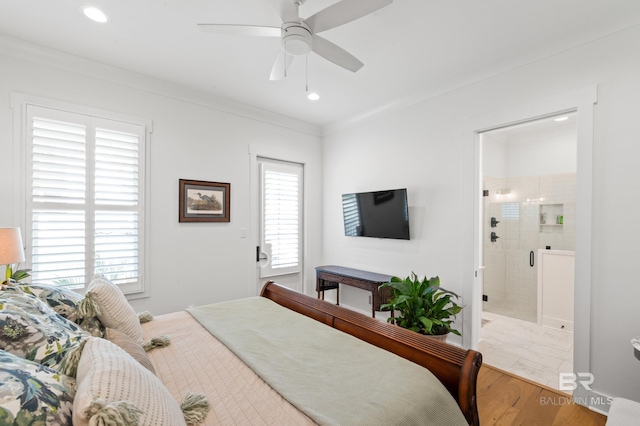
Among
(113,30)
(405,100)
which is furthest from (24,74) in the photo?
(405,100)

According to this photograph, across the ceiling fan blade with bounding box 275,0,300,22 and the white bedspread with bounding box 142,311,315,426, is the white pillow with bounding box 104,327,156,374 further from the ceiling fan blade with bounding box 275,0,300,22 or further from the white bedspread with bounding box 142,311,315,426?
the ceiling fan blade with bounding box 275,0,300,22

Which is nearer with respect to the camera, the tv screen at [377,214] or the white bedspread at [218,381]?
the white bedspread at [218,381]

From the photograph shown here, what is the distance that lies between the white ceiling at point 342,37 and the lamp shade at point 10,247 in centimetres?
158

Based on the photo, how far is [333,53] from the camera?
2016 mm

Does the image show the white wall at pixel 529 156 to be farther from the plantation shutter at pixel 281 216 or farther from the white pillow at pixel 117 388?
the white pillow at pixel 117 388

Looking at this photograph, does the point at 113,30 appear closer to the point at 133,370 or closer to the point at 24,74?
the point at 24,74

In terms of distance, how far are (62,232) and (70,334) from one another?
1.99 metres

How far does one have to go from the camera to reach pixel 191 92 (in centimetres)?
336

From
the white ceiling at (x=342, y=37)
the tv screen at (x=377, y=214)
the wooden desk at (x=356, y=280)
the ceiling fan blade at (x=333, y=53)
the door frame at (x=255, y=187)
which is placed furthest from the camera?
the door frame at (x=255, y=187)

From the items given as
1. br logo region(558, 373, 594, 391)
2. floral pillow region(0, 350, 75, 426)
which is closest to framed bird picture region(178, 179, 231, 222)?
floral pillow region(0, 350, 75, 426)

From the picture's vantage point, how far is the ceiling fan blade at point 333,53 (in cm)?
190

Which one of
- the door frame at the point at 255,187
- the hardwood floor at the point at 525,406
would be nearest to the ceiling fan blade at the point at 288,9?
the door frame at the point at 255,187

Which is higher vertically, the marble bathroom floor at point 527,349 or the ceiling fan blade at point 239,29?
the ceiling fan blade at point 239,29

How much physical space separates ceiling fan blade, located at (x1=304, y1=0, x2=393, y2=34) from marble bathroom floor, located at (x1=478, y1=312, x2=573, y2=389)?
3.17m
